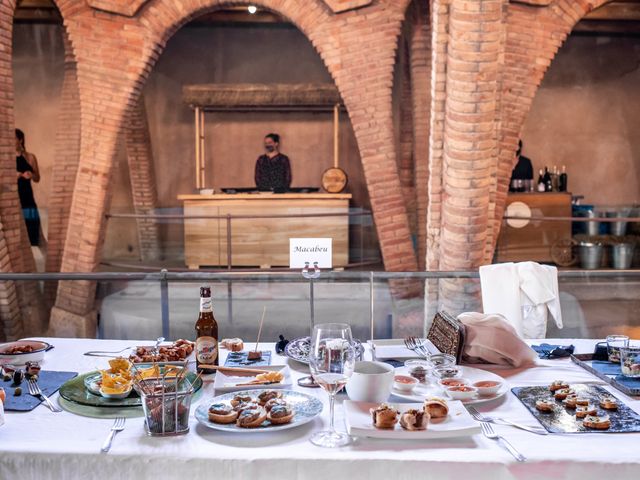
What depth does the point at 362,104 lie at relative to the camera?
7520 millimetres

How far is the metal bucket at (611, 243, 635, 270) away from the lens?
8.18 meters

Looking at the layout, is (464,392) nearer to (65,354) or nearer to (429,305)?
(65,354)

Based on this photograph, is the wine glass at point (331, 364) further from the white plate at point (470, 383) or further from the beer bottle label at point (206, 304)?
the beer bottle label at point (206, 304)

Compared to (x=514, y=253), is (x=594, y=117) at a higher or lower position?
higher

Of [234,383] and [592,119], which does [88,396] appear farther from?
[592,119]

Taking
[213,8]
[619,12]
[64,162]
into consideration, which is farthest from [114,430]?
[619,12]

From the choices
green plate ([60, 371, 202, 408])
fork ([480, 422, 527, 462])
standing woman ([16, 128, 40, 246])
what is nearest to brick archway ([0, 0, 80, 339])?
standing woman ([16, 128, 40, 246])

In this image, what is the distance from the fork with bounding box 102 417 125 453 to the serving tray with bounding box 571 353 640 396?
4.35 feet

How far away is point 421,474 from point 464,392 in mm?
382

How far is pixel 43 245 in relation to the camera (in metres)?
9.73

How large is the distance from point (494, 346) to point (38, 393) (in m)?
1.33

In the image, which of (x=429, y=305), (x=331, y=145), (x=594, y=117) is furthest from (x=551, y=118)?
(x=429, y=305)

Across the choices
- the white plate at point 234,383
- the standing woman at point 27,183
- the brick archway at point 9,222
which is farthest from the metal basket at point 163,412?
A: the standing woman at point 27,183

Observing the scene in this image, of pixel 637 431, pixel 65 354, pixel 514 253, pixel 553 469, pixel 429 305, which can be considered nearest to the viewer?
pixel 553 469
